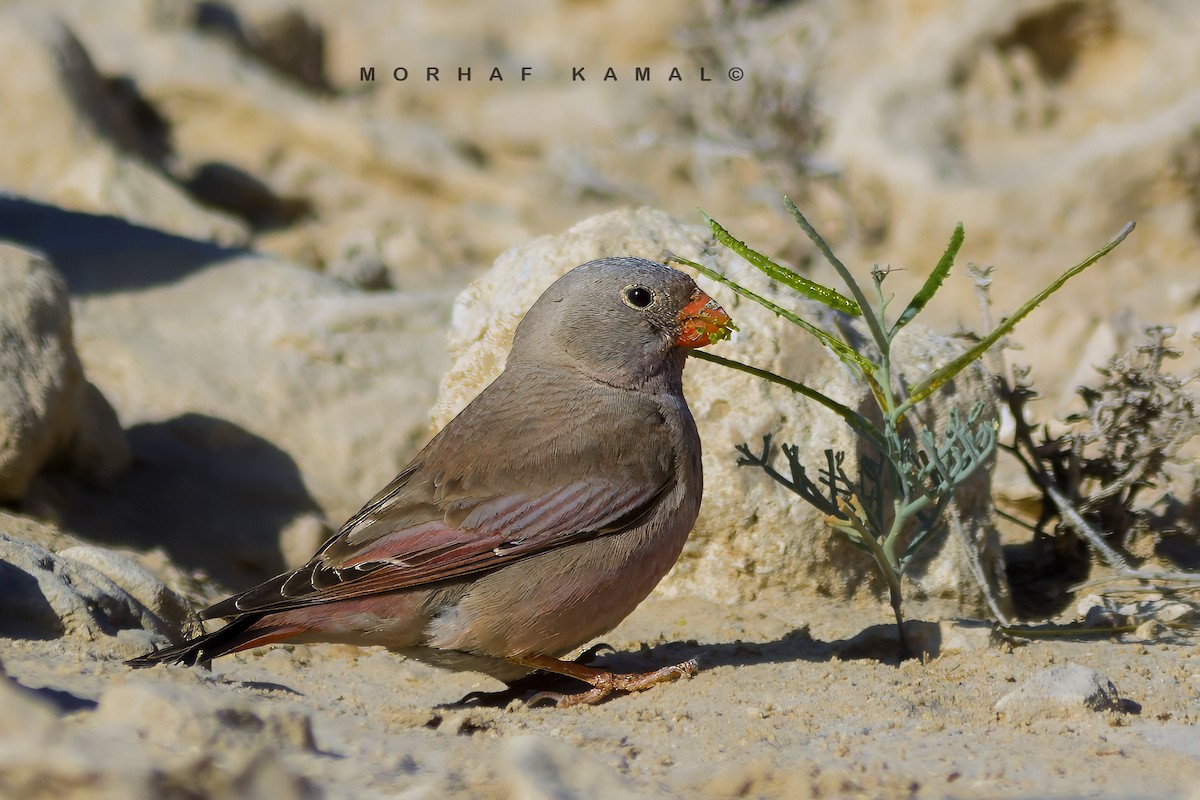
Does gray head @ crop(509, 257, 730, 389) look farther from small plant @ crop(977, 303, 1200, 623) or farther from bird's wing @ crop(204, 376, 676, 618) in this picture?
small plant @ crop(977, 303, 1200, 623)

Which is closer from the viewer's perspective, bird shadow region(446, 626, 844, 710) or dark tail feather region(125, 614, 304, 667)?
dark tail feather region(125, 614, 304, 667)

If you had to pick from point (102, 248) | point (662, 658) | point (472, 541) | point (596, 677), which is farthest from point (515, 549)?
point (102, 248)

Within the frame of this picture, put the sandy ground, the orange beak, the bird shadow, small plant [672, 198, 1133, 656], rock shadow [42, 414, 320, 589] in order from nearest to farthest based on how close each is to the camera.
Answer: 1. the sandy ground
2. small plant [672, 198, 1133, 656]
3. the bird shadow
4. the orange beak
5. rock shadow [42, 414, 320, 589]

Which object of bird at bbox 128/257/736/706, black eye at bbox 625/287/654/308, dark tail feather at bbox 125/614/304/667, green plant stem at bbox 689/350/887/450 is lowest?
dark tail feather at bbox 125/614/304/667

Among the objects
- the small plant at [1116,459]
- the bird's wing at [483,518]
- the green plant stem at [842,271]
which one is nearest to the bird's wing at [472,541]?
the bird's wing at [483,518]

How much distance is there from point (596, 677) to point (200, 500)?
2.99m

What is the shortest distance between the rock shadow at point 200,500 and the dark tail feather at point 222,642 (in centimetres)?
191

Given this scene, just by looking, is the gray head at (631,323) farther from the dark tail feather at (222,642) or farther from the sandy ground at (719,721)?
the dark tail feather at (222,642)

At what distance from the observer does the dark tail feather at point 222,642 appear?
4.11 metres

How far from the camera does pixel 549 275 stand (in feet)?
19.3

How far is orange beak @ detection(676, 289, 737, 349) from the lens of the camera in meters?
5.00

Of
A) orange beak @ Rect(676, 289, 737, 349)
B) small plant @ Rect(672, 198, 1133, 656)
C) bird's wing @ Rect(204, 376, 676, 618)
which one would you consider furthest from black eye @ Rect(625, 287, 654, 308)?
bird's wing @ Rect(204, 376, 676, 618)

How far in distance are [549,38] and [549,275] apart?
1067cm

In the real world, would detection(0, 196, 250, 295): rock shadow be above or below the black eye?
above
